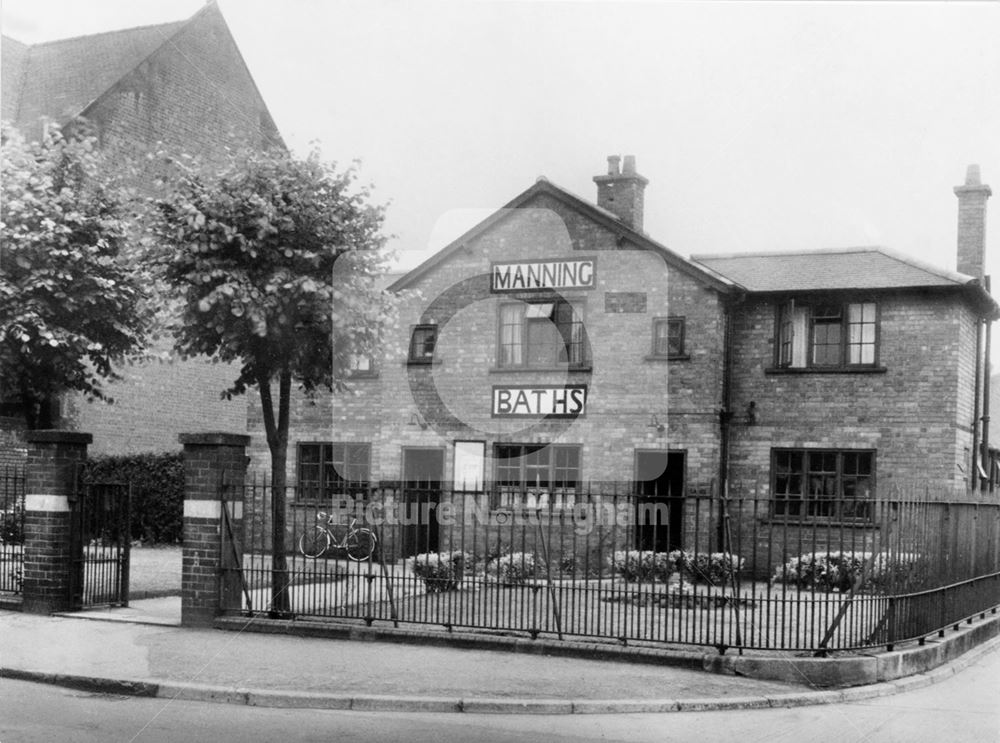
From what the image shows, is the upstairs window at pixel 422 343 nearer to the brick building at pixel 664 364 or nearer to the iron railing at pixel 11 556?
the brick building at pixel 664 364

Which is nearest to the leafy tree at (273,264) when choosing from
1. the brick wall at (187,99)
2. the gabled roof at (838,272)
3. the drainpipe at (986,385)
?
the gabled roof at (838,272)

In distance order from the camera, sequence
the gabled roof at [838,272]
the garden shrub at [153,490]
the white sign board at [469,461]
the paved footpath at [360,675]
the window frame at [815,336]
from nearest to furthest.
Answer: the paved footpath at [360,675]
the gabled roof at [838,272]
the window frame at [815,336]
the white sign board at [469,461]
the garden shrub at [153,490]

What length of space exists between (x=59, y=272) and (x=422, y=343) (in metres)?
7.92

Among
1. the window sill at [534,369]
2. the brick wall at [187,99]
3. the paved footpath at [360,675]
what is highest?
the brick wall at [187,99]

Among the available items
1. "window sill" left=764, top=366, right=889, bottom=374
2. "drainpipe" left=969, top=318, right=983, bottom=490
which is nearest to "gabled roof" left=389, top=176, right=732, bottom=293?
"window sill" left=764, top=366, right=889, bottom=374

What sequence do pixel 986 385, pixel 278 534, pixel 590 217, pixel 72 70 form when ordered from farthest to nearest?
1. pixel 72 70
2. pixel 986 385
3. pixel 590 217
4. pixel 278 534

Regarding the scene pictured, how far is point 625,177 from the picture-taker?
23.9 m

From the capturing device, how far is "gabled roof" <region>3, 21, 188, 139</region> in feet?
89.1

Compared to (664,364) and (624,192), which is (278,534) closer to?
(664,364)

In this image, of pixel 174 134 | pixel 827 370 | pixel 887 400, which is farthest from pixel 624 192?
pixel 174 134

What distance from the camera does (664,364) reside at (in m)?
22.5

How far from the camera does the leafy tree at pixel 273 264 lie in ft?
47.0

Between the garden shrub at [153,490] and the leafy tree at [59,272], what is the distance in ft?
18.3

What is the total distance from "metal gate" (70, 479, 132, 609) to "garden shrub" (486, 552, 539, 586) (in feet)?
15.6
